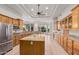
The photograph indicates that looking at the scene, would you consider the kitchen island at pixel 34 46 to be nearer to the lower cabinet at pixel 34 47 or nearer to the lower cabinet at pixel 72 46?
the lower cabinet at pixel 34 47

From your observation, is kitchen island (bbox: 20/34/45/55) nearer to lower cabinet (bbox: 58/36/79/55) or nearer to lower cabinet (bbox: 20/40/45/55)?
lower cabinet (bbox: 20/40/45/55)

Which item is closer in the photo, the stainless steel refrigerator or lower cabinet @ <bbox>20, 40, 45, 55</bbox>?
lower cabinet @ <bbox>20, 40, 45, 55</bbox>

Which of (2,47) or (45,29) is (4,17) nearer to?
(2,47)

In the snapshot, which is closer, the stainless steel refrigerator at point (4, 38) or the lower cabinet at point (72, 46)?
the lower cabinet at point (72, 46)

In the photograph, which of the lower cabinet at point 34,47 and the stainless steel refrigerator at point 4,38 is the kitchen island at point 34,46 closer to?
the lower cabinet at point 34,47

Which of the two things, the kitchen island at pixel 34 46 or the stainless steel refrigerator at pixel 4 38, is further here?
the stainless steel refrigerator at pixel 4 38

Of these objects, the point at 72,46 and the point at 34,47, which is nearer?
the point at 34,47

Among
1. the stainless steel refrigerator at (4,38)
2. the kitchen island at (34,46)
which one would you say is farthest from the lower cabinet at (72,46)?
the stainless steel refrigerator at (4,38)

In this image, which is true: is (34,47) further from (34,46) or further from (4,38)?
(4,38)

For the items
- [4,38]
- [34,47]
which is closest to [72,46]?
[34,47]

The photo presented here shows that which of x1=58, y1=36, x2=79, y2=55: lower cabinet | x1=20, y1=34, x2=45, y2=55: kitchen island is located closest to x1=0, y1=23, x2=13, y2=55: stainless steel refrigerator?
x1=20, y1=34, x2=45, y2=55: kitchen island

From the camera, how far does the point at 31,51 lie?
496cm

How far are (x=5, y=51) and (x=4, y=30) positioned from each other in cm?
109
